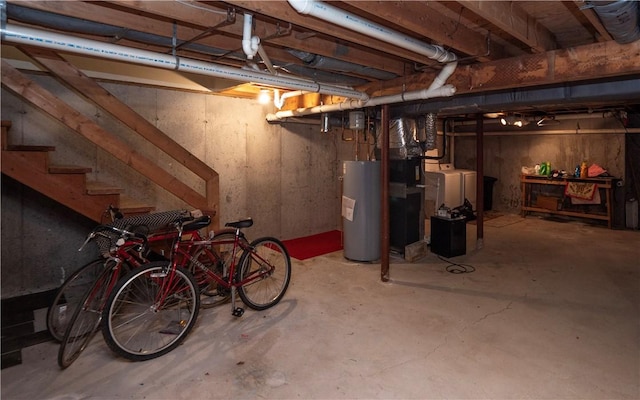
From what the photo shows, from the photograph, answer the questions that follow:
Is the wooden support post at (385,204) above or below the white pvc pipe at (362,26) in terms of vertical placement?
below

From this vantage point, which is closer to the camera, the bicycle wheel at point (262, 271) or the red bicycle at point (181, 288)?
the red bicycle at point (181, 288)

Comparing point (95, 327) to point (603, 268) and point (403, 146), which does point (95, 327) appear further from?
point (603, 268)

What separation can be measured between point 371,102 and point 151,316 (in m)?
2.63

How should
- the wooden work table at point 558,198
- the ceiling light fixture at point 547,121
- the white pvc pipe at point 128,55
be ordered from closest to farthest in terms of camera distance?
1. the white pvc pipe at point 128,55
2. the wooden work table at point 558,198
3. the ceiling light fixture at point 547,121

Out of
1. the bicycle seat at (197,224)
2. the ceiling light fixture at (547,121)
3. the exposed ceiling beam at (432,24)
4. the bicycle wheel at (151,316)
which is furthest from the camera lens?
the ceiling light fixture at (547,121)

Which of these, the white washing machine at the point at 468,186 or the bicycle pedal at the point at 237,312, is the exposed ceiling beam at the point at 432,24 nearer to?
the bicycle pedal at the point at 237,312

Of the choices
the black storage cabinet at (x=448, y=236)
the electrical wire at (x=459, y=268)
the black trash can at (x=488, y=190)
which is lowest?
the electrical wire at (x=459, y=268)

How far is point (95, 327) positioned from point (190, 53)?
2.00 meters

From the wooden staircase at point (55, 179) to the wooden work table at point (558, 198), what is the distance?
22.3 ft

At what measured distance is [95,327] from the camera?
94.7 inches

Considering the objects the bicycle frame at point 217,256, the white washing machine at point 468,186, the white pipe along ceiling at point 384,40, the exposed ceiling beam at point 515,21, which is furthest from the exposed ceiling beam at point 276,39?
the white washing machine at point 468,186

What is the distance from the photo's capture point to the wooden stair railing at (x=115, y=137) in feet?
7.50

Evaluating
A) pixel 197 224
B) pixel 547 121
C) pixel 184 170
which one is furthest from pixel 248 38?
pixel 547 121

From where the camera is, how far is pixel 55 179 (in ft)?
7.72
